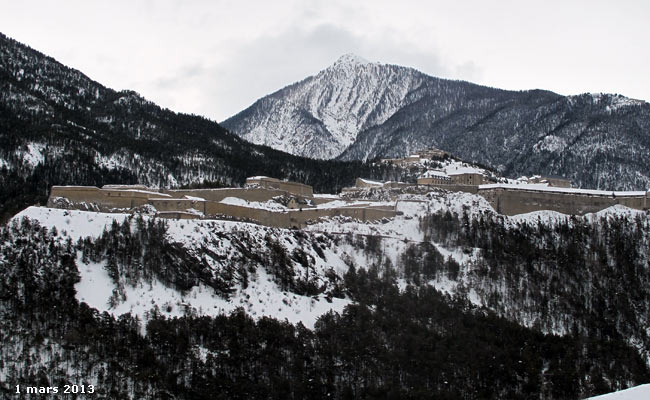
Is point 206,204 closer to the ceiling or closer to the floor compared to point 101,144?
closer to the floor

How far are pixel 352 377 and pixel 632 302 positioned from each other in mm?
40674

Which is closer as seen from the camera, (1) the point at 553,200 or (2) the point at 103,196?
(2) the point at 103,196

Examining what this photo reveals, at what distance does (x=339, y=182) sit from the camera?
15250 cm

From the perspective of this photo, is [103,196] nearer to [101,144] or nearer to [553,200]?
[553,200]

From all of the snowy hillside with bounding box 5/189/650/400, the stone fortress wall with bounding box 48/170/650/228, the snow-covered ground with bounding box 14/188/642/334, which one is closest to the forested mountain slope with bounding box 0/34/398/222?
the stone fortress wall with bounding box 48/170/650/228

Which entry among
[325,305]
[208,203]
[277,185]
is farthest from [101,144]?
[325,305]

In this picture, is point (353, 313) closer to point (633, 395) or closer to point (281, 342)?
point (281, 342)

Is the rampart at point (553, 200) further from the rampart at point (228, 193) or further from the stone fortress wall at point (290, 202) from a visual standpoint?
the rampart at point (228, 193)

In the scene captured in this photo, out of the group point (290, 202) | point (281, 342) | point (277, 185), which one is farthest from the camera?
point (277, 185)

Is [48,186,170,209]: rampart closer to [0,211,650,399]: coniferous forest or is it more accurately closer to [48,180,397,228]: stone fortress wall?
[48,180,397,228]: stone fortress wall

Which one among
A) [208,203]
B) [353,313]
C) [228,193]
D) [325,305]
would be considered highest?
[228,193]

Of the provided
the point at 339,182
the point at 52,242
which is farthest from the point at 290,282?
the point at 339,182

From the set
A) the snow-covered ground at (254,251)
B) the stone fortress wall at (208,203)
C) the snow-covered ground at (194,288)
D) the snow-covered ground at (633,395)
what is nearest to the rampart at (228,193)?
the stone fortress wall at (208,203)

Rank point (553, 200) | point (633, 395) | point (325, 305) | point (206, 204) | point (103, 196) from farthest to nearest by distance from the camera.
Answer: point (553, 200), point (206, 204), point (103, 196), point (325, 305), point (633, 395)
